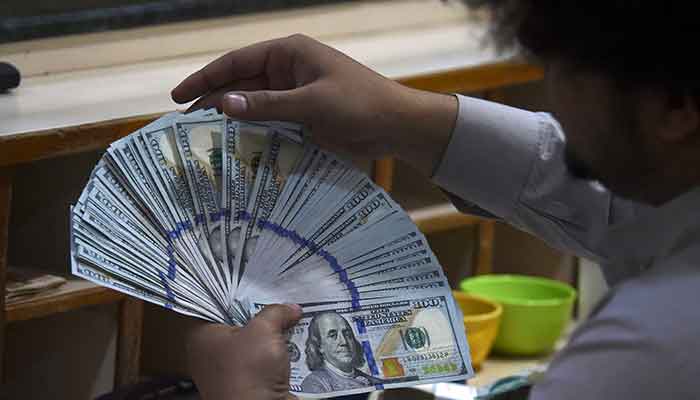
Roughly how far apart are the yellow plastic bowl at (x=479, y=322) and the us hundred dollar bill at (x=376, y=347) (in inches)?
21.9

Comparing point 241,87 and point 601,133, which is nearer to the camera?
point 601,133

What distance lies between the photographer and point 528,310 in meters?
2.08

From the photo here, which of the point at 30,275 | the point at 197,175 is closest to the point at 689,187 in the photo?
the point at 197,175

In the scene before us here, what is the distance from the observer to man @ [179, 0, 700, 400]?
98 centimetres

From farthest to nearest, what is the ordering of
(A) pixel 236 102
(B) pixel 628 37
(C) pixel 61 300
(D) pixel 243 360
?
(C) pixel 61 300, (A) pixel 236 102, (D) pixel 243 360, (B) pixel 628 37

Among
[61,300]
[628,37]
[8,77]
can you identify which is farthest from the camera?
[8,77]

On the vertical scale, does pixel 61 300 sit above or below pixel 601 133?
below

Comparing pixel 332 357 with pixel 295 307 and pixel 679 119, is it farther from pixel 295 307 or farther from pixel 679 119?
pixel 679 119

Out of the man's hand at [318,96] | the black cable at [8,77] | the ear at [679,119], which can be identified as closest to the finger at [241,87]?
the man's hand at [318,96]

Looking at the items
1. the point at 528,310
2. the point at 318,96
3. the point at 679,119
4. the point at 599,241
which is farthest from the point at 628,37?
the point at 528,310

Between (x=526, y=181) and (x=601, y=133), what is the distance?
0.45 m

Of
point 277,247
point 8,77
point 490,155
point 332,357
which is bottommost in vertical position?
point 332,357

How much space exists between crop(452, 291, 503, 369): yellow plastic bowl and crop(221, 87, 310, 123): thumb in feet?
2.31

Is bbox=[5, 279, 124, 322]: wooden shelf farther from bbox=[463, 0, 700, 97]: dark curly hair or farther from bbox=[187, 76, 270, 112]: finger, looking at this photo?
bbox=[463, 0, 700, 97]: dark curly hair
